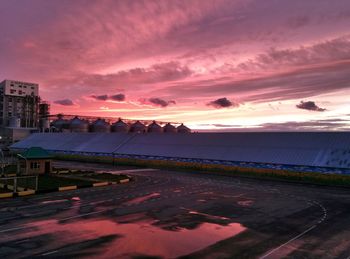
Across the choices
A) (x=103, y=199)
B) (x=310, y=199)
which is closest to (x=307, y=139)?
(x=310, y=199)

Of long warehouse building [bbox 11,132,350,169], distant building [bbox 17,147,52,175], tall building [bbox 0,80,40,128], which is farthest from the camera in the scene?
tall building [bbox 0,80,40,128]

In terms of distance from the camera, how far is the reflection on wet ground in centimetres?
1360

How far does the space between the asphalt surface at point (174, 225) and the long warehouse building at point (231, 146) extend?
11.7 m

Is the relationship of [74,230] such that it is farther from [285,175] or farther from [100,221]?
[285,175]

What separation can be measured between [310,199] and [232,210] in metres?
8.49

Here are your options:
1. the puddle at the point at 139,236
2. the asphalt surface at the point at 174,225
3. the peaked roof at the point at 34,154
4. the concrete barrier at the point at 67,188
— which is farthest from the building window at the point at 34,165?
the puddle at the point at 139,236

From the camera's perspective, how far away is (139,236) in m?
15.6

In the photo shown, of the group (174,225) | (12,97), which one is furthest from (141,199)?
(12,97)

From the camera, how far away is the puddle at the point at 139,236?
13648 mm

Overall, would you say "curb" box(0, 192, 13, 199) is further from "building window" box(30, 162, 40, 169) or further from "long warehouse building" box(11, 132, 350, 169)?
"long warehouse building" box(11, 132, 350, 169)

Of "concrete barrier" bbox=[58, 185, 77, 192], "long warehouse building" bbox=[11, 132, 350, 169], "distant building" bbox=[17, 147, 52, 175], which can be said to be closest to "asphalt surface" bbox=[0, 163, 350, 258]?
"concrete barrier" bbox=[58, 185, 77, 192]

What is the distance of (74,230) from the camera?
639 inches

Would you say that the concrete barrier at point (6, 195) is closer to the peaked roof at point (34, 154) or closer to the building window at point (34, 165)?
the peaked roof at point (34, 154)

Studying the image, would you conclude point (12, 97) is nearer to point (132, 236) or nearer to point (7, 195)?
point (7, 195)
